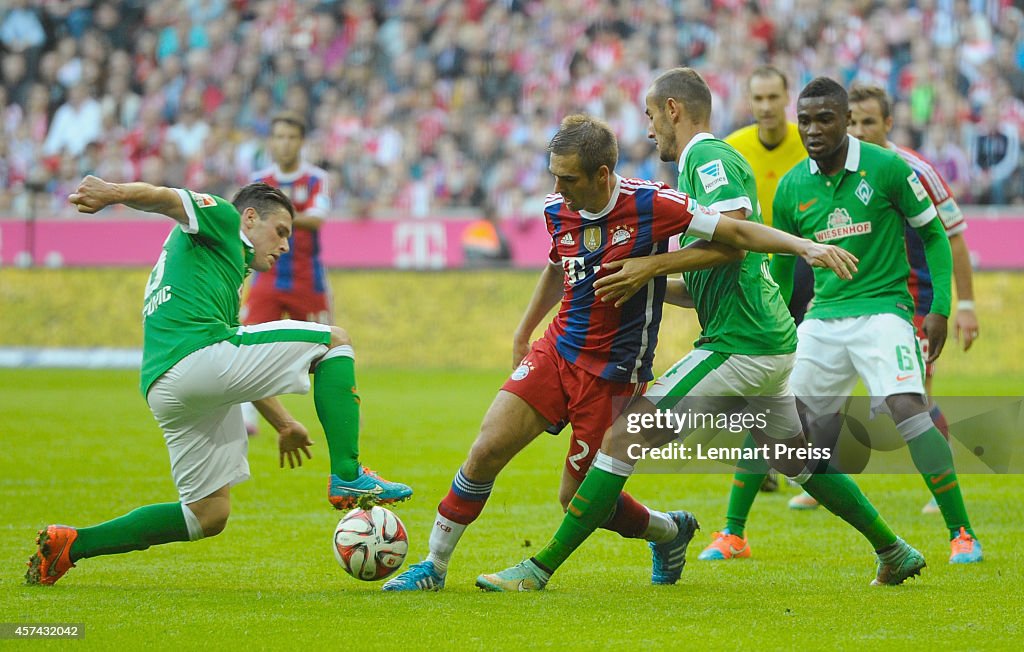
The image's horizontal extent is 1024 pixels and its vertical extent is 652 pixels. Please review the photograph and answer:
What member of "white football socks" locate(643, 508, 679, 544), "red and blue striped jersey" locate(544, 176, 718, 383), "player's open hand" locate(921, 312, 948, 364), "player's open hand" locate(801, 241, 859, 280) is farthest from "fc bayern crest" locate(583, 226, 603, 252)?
"player's open hand" locate(921, 312, 948, 364)

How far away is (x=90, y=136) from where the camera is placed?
22656 mm

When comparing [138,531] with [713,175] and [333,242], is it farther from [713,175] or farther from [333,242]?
[333,242]

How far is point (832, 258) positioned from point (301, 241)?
6.92m

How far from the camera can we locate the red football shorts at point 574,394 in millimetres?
5629

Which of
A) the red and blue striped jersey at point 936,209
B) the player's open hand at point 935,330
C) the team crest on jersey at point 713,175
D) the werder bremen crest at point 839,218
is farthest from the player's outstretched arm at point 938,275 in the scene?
the team crest on jersey at point 713,175

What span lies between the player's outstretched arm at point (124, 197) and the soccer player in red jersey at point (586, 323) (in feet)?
5.00

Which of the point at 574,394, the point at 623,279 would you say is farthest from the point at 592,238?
the point at 574,394

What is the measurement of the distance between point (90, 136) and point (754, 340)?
18894 millimetres

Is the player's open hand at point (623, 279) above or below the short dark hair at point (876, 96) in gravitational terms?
below

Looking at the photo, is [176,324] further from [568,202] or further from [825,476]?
[825,476]

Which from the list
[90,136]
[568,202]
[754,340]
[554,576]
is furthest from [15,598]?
[90,136]

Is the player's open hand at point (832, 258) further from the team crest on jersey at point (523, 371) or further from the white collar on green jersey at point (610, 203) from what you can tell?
the team crest on jersey at point (523, 371)

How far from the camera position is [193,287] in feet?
19.1

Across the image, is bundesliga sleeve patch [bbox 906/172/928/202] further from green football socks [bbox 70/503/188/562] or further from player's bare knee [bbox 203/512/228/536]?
green football socks [bbox 70/503/188/562]
